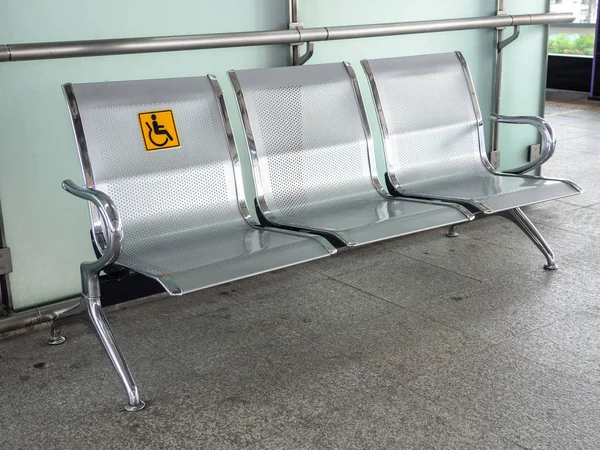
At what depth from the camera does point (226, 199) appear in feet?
9.51

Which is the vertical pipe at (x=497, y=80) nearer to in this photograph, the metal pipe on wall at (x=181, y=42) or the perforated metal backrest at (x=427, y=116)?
the metal pipe on wall at (x=181, y=42)

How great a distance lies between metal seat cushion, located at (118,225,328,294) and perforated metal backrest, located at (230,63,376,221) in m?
0.28

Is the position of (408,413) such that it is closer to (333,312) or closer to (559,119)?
(333,312)

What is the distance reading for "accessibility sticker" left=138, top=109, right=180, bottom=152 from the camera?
2750 millimetres

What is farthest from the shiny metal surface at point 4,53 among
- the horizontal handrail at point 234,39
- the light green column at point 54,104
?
the light green column at point 54,104

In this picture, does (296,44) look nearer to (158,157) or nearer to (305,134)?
(305,134)

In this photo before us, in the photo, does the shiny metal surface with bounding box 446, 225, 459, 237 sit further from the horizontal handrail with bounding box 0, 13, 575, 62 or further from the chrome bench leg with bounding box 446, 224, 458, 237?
the horizontal handrail with bounding box 0, 13, 575, 62

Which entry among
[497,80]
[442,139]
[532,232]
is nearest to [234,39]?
[442,139]

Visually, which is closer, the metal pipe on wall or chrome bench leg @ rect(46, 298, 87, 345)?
chrome bench leg @ rect(46, 298, 87, 345)

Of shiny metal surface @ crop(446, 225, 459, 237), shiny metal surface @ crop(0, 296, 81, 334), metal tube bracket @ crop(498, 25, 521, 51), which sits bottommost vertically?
shiny metal surface @ crop(446, 225, 459, 237)

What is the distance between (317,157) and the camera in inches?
123

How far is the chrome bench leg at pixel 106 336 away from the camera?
93.4 inches

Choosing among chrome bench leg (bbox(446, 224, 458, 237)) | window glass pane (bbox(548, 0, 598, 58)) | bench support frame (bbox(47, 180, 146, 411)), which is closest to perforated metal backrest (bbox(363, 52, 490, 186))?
chrome bench leg (bbox(446, 224, 458, 237))

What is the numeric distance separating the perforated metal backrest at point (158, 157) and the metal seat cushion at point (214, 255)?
0.11 feet
